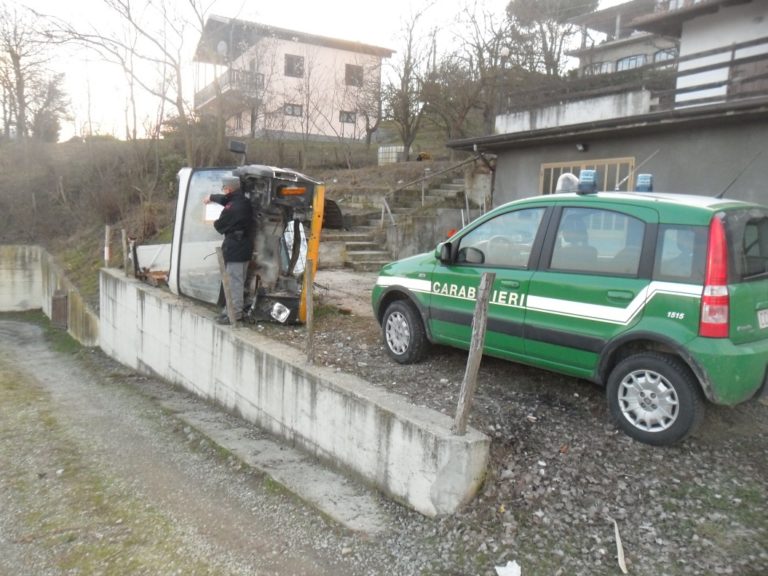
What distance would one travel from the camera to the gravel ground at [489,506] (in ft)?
11.6

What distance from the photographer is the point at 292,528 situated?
444 centimetres

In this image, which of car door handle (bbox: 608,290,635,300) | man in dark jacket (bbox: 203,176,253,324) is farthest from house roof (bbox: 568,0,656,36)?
car door handle (bbox: 608,290,635,300)

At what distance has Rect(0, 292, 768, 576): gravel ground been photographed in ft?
11.6

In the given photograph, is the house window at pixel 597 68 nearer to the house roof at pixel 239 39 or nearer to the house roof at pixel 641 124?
the house roof at pixel 641 124

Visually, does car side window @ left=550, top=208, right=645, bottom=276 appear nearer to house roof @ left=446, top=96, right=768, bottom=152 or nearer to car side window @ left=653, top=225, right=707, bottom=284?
car side window @ left=653, top=225, right=707, bottom=284

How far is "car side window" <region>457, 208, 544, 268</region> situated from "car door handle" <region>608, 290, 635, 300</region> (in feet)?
2.67

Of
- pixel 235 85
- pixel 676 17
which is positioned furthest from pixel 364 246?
pixel 235 85

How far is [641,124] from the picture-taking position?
9664 mm

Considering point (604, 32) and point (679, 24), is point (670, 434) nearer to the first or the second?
point (679, 24)

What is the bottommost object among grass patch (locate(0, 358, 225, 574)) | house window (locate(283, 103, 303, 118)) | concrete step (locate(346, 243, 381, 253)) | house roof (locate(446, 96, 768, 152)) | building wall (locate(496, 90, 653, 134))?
grass patch (locate(0, 358, 225, 574))

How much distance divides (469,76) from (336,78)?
37.3 feet

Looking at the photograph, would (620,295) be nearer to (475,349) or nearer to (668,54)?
(475,349)

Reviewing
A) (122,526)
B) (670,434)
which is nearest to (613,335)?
(670,434)

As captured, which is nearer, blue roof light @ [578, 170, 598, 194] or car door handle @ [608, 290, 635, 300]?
car door handle @ [608, 290, 635, 300]
